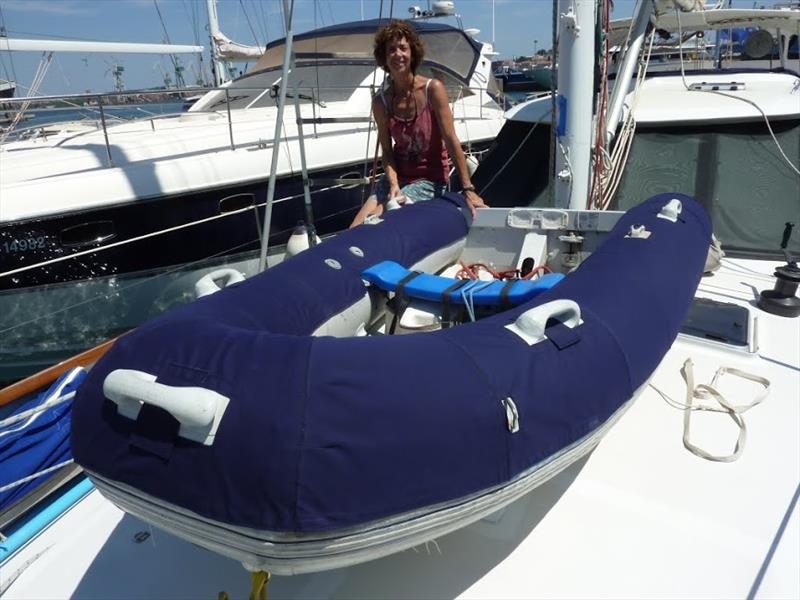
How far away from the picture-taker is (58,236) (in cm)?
484

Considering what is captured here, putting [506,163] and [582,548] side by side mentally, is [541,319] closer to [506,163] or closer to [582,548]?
[582,548]

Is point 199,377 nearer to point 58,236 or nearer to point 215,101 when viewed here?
point 58,236

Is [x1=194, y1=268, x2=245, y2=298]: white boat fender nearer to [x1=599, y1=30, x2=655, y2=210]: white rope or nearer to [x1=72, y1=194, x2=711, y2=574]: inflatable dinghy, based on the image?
[x1=72, y1=194, x2=711, y2=574]: inflatable dinghy

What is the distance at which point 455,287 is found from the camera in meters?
2.56

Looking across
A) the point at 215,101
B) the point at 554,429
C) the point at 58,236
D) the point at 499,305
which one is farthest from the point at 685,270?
the point at 215,101

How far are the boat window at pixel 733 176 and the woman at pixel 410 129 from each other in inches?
63.3

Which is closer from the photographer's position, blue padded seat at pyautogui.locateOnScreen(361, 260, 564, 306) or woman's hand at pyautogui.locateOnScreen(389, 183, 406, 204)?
blue padded seat at pyautogui.locateOnScreen(361, 260, 564, 306)

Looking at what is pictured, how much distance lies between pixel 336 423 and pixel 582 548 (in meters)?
1.08

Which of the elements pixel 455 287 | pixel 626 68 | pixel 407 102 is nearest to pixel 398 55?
pixel 407 102

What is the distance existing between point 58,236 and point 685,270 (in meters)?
4.57

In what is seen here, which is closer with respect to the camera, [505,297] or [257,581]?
[257,581]

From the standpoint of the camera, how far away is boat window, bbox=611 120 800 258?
4.15 metres

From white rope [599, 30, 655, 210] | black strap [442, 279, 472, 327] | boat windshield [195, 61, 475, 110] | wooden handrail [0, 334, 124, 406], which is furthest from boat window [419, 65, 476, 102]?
black strap [442, 279, 472, 327]

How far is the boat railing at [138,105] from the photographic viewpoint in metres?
4.93
